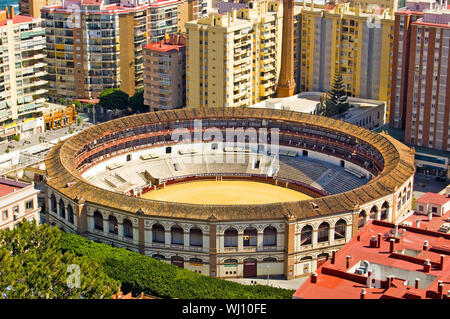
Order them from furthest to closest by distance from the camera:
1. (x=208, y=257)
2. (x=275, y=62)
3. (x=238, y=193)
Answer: (x=275, y=62) → (x=238, y=193) → (x=208, y=257)

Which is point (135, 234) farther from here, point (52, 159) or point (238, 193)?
point (238, 193)

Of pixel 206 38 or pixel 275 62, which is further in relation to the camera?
pixel 275 62

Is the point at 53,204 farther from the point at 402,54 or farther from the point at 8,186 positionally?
the point at 402,54

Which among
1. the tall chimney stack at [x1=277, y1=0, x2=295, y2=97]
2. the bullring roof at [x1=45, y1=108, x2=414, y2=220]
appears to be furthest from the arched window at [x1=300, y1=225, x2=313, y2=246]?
the tall chimney stack at [x1=277, y1=0, x2=295, y2=97]

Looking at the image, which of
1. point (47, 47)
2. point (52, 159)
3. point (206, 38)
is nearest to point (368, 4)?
point (206, 38)

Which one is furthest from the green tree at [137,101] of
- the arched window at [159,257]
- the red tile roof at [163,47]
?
the arched window at [159,257]

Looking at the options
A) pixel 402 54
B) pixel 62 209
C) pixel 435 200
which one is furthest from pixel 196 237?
pixel 402 54
